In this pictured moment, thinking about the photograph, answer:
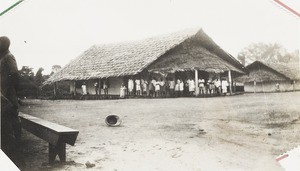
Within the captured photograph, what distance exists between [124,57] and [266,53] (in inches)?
55.3

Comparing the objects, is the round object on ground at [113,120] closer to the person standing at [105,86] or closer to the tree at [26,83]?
the person standing at [105,86]

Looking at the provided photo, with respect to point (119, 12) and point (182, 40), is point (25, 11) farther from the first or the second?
point (182, 40)


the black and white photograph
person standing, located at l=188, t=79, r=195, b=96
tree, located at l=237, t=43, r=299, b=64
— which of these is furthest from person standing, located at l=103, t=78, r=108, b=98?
tree, located at l=237, t=43, r=299, b=64

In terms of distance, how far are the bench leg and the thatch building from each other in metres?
0.71

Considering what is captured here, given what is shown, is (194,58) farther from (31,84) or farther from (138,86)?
(31,84)

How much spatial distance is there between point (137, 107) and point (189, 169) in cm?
83

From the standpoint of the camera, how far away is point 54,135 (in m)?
3.26

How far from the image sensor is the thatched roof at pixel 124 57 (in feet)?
12.1

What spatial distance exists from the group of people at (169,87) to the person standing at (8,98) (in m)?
1.03

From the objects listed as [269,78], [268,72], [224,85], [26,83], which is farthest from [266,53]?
[26,83]

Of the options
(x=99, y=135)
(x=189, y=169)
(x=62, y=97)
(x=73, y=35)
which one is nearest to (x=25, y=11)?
(x=73, y=35)

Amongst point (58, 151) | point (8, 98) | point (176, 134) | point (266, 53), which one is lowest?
point (58, 151)

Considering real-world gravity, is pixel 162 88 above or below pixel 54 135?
above

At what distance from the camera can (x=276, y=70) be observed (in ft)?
13.4
